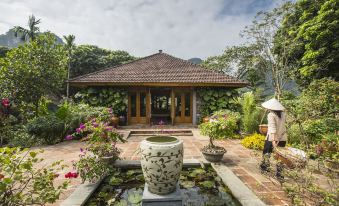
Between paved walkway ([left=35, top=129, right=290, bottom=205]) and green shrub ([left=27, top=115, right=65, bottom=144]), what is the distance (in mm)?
597

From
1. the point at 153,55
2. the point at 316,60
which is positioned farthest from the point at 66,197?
the point at 316,60

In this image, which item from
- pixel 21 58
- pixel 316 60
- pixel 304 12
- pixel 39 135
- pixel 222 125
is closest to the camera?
pixel 222 125

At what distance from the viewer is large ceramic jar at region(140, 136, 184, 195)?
3418mm

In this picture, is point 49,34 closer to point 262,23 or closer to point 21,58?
point 21,58

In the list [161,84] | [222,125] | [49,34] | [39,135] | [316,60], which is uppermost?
[49,34]

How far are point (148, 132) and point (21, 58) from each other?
8.06 metres

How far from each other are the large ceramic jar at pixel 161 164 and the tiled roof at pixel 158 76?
29.4 ft

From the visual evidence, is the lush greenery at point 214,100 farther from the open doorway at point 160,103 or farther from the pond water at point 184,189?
the pond water at point 184,189

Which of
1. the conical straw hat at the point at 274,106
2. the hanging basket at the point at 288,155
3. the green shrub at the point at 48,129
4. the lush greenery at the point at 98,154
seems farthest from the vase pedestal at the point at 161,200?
the green shrub at the point at 48,129

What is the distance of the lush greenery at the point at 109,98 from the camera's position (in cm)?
1272

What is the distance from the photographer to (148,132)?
10.9 m

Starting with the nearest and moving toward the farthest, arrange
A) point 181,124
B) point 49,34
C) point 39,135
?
point 39,135, point 49,34, point 181,124

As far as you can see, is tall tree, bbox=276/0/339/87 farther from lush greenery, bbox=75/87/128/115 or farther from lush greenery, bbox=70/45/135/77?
lush greenery, bbox=70/45/135/77

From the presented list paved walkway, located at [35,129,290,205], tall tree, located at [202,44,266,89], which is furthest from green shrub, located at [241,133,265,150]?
tall tree, located at [202,44,266,89]
